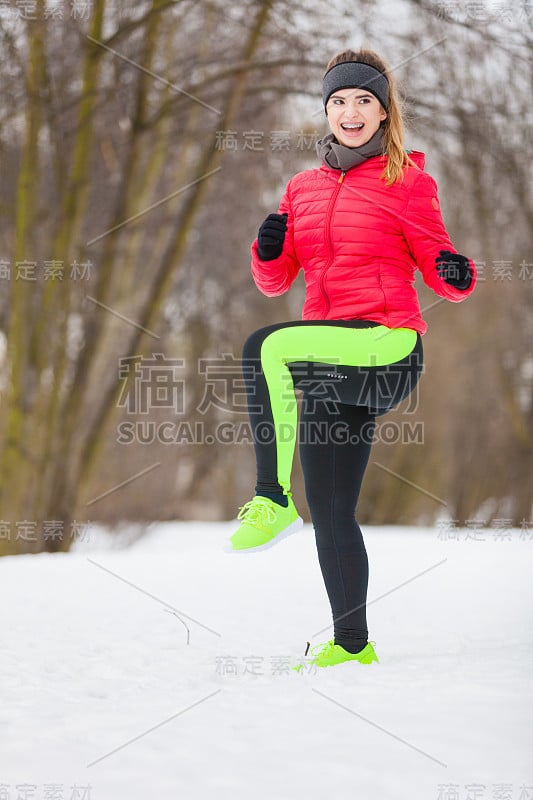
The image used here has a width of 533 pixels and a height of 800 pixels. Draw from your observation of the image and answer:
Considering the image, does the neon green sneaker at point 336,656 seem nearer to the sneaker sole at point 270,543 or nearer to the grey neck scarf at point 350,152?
the sneaker sole at point 270,543

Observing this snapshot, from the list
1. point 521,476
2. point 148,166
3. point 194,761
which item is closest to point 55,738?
point 194,761

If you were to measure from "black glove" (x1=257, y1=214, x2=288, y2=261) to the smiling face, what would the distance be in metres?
0.30

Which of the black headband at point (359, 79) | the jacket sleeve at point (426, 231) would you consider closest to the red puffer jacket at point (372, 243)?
the jacket sleeve at point (426, 231)

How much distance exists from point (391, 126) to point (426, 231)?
1.11ft

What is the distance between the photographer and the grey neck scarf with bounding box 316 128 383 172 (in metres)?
2.45

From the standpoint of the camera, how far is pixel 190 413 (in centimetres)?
1039

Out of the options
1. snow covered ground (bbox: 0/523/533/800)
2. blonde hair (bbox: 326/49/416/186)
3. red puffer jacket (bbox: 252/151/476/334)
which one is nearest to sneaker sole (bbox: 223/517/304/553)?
→ snow covered ground (bbox: 0/523/533/800)

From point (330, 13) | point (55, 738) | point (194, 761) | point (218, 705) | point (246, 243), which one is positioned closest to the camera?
point (194, 761)

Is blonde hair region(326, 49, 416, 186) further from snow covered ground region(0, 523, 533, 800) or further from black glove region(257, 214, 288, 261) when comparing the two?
snow covered ground region(0, 523, 533, 800)

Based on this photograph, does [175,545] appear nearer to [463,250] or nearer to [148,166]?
[148,166]

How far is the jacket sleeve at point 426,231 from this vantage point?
237 cm

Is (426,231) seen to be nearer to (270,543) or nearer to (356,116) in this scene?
(356,116)

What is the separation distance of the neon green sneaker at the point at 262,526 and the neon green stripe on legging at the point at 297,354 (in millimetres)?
80

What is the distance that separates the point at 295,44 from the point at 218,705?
4.50 m
